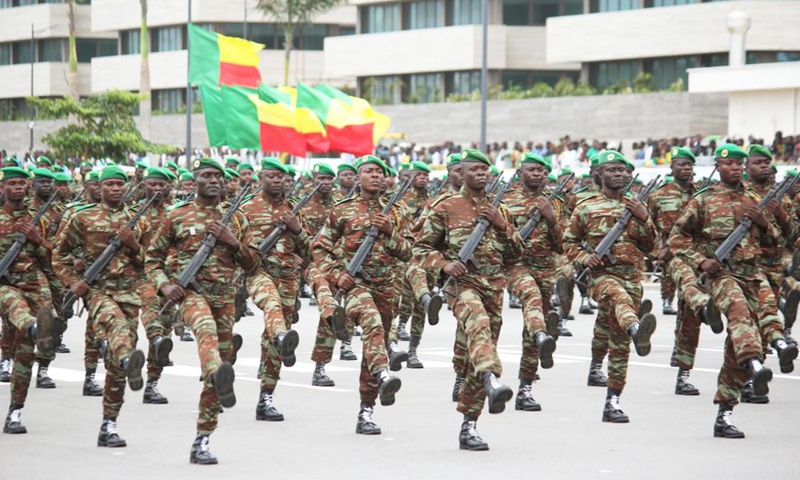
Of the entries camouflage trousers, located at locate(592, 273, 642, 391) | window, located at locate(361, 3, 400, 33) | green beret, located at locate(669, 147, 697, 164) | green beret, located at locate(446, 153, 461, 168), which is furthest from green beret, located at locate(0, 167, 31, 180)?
window, located at locate(361, 3, 400, 33)

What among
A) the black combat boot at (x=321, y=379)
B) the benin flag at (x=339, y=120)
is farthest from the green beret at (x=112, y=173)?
the benin flag at (x=339, y=120)

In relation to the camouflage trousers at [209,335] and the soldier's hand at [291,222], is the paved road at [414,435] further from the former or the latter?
the soldier's hand at [291,222]

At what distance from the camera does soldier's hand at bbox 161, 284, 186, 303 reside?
1084cm

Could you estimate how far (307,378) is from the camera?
15711mm

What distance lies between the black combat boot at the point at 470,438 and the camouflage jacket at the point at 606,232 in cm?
243

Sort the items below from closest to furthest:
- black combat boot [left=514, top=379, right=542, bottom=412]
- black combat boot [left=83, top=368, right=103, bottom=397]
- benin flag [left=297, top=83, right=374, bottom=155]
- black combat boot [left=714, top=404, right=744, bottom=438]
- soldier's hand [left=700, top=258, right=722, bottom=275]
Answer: black combat boot [left=714, top=404, right=744, bottom=438], soldier's hand [left=700, top=258, right=722, bottom=275], black combat boot [left=514, top=379, right=542, bottom=412], black combat boot [left=83, top=368, right=103, bottom=397], benin flag [left=297, top=83, right=374, bottom=155]

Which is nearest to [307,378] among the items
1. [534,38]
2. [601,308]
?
[601,308]

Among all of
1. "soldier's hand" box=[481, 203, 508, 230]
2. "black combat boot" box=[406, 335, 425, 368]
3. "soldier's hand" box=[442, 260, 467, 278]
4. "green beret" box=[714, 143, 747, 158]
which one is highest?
"green beret" box=[714, 143, 747, 158]

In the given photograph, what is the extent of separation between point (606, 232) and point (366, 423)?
279cm

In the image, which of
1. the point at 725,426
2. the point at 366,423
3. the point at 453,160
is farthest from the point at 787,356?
the point at 453,160

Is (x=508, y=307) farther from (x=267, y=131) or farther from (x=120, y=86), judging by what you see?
(x=120, y=86)

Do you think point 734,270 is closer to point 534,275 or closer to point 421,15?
point 534,275

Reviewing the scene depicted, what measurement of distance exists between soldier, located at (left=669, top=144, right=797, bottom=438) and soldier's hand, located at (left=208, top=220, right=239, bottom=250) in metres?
3.71

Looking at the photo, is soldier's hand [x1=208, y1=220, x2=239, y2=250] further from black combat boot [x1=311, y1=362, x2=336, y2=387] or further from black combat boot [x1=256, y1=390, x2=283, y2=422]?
black combat boot [x1=311, y1=362, x2=336, y2=387]
